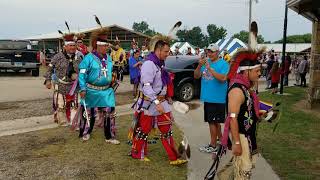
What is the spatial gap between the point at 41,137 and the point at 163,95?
118 inches

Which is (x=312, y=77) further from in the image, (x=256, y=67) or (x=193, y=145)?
(x=256, y=67)

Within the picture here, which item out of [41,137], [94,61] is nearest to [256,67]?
[94,61]

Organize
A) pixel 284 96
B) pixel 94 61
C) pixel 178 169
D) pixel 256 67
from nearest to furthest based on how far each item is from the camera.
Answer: pixel 256 67
pixel 178 169
pixel 94 61
pixel 284 96

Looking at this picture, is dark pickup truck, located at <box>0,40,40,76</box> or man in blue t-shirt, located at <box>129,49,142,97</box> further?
dark pickup truck, located at <box>0,40,40,76</box>

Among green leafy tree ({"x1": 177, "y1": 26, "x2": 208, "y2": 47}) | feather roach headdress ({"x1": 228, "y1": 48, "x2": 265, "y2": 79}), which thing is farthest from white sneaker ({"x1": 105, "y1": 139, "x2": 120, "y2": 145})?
green leafy tree ({"x1": 177, "y1": 26, "x2": 208, "y2": 47})

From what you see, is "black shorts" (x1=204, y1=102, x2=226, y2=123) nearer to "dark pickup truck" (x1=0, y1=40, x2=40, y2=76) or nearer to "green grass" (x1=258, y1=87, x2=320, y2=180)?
"green grass" (x1=258, y1=87, x2=320, y2=180)

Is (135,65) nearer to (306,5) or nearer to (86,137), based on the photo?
(306,5)

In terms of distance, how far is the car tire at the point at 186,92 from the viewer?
13.8 metres

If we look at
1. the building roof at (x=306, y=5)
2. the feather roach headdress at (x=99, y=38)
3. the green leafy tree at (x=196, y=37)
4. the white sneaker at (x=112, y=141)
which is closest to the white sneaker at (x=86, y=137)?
the white sneaker at (x=112, y=141)

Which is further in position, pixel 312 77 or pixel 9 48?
pixel 9 48

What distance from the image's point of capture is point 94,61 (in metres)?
7.26

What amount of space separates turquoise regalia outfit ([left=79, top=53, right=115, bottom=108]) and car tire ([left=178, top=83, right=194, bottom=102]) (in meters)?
6.45

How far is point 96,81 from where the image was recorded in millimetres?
7301

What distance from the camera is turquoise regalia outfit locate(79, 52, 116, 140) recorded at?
7.22 metres
